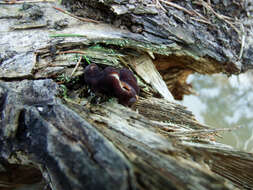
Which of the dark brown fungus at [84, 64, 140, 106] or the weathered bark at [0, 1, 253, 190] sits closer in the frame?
the weathered bark at [0, 1, 253, 190]

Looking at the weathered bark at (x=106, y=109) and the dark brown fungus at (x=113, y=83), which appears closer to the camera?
the weathered bark at (x=106, y=109)

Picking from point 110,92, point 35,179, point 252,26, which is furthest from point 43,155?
point 252,26

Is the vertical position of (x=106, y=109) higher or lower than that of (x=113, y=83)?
lower

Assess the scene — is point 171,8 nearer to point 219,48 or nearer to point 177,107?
point 219,48
